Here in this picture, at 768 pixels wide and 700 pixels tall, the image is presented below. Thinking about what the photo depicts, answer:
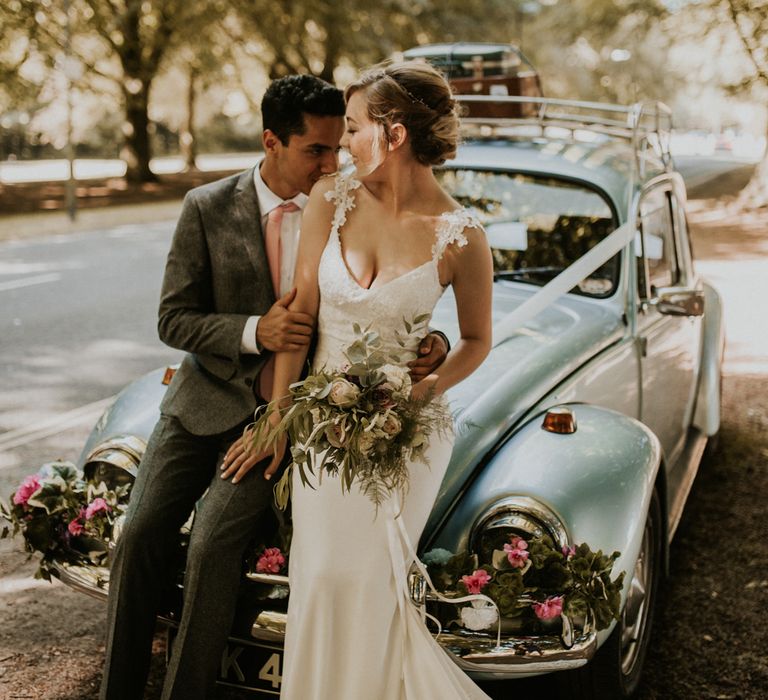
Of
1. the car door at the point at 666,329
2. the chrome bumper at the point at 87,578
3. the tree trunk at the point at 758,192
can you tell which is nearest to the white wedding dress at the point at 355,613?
→ the chrome bumper at the point at 87,578

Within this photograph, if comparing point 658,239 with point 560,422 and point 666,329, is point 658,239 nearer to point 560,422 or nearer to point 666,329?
point 666,329

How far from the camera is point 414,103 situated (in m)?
2.83

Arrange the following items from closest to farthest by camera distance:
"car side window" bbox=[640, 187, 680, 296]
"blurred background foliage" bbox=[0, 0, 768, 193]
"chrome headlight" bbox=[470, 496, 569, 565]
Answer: "chrome headlight" bbox=[470, 496, 569, 565], "car side window" bbox=[640, 187, 680, 296], "blurred background foliage" bbox=[0, 0, 768, 193]

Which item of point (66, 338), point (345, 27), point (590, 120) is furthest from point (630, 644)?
point (345, 27)

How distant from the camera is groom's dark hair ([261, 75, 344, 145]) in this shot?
10.2 feet

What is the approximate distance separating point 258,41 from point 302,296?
28941mm

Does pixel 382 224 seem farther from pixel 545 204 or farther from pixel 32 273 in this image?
pixel 32 273

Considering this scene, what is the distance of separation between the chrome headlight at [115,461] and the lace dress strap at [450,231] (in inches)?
52.9

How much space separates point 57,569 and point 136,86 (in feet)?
85.4

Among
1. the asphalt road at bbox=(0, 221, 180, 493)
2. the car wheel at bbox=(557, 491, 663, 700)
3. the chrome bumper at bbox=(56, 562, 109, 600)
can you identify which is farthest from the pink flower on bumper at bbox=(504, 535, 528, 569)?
the asphalt road at bbox=(0, 221, 180, 493)

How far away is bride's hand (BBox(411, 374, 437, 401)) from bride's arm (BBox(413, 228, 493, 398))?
13 mm

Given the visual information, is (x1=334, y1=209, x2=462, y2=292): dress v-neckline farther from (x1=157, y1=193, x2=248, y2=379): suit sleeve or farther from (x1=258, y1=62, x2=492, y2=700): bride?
(x1=157, y1=193, x2=248, y2=379): suit sleeve

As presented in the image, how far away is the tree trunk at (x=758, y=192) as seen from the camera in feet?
72.7

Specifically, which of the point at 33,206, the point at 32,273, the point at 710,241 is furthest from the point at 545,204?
the point at 33,206
